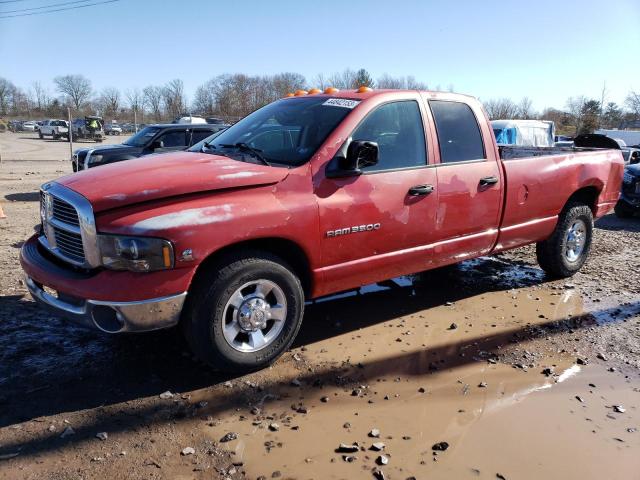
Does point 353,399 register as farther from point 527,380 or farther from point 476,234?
point 476,234

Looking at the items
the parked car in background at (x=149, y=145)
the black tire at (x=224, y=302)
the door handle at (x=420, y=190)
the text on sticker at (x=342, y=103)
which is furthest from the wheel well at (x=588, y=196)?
the parked car in background at (x=149, y=145)

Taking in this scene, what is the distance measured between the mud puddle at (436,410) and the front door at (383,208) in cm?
64

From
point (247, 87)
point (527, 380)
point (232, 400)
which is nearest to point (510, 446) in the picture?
point (527, 380)

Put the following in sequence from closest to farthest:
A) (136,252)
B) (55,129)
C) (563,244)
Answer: (136,252) → (563,244) → (55,129)

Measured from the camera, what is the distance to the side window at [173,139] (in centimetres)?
1103

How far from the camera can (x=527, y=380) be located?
361 cm

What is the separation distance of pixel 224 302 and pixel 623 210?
10490mm

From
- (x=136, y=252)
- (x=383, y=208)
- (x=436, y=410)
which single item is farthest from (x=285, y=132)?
(x=436, y=410)

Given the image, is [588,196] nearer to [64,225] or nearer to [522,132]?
[64,225]

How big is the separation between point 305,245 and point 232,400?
115 centimetres

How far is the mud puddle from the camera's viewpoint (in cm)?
268

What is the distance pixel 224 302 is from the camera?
3.27 metres

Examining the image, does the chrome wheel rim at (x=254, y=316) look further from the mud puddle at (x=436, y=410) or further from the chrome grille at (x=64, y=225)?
the chrome grille at (x=64, y=225)

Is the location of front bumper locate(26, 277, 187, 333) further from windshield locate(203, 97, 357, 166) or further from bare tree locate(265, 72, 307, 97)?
bare tree locate(265, 72, 307, 97)
